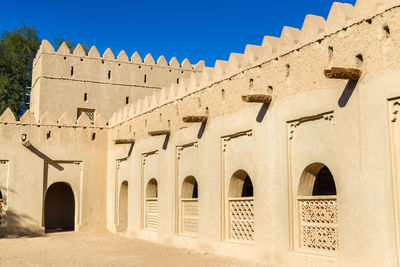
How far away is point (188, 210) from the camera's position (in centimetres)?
1242

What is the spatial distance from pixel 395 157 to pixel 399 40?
5.15 feet

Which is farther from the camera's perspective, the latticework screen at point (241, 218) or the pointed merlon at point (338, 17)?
the latticework screen at point (241, 218)

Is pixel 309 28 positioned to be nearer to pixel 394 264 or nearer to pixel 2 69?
pixel 394 264

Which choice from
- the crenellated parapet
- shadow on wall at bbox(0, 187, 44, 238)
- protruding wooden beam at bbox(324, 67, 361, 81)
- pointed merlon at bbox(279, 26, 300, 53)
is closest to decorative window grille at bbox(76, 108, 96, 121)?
the crenellated parapet

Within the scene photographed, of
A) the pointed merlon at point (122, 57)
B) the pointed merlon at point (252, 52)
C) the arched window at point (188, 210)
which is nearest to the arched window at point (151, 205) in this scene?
the arched window at point (188, 210)

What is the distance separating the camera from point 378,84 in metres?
7.06

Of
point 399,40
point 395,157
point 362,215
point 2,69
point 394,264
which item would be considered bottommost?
point 394,264

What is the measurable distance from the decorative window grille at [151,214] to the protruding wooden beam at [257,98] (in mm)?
5961

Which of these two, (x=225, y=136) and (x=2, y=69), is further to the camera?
(x=2, y=69)

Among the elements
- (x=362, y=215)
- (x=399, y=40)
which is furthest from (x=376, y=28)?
(x=362, y=215)

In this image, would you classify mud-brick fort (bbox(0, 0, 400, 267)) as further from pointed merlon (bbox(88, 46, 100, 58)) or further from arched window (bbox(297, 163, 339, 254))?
pointed merlon (bbox(88, 46, 100, 58))

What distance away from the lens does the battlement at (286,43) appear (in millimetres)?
7457

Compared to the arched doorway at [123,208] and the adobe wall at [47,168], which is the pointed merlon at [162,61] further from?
the arched doorway at [123,208]

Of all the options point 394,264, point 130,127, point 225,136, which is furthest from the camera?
point 130,127
